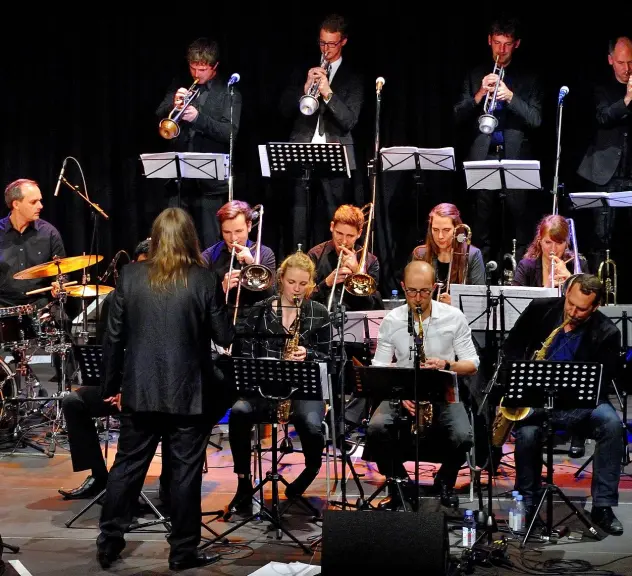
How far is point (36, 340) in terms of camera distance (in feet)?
25.3

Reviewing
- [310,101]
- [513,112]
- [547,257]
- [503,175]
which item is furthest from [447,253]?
[310,101]

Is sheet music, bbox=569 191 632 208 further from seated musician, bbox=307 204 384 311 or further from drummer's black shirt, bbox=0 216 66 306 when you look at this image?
drummer's black shirt, bbox=0 216 66 306

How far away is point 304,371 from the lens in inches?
212

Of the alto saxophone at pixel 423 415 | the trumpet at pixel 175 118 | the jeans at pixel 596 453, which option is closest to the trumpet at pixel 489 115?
the trumpet at pixel 175 118

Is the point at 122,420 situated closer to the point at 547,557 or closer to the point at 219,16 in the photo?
the point at 547,557

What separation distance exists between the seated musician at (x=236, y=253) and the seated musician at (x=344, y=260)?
0.42 meters

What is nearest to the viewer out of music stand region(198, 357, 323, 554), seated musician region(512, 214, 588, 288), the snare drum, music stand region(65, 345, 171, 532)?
music stand region(198, 357, 323, 554)

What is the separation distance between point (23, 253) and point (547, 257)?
4.42 metres

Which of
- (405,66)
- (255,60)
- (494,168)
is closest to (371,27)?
(405,66)

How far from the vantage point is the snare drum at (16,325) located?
24.4ft

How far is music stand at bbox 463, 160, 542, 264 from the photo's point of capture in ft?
27.7

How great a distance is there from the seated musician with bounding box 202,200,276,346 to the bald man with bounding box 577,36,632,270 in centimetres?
309

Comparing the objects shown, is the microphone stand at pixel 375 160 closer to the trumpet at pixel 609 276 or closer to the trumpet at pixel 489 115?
the trumpet at pixel 489 115

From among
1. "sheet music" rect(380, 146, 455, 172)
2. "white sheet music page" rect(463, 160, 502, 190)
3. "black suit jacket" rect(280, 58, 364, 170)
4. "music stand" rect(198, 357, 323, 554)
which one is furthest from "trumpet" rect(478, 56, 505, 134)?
"music stand" rect(198, 357, 323, 554)
